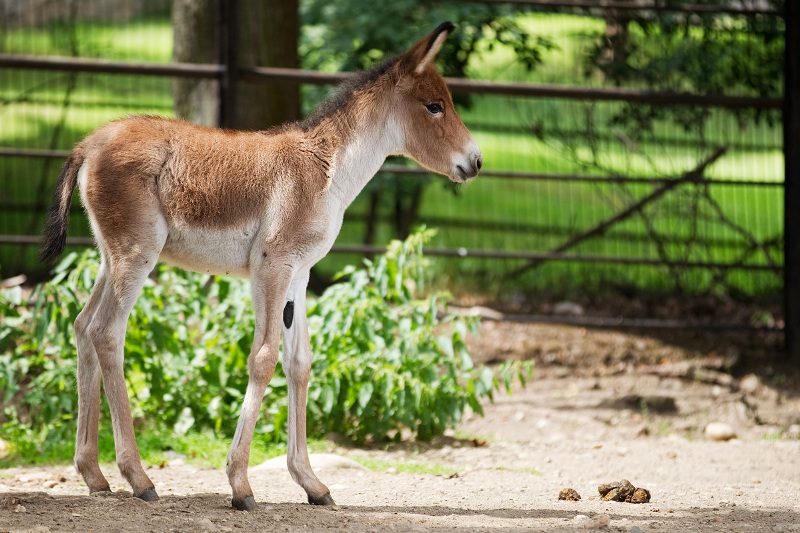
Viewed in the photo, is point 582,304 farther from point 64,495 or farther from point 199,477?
point 64,495

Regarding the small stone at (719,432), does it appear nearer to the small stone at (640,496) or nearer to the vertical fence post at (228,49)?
the small stone at (640,496)

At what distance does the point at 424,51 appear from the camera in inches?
190

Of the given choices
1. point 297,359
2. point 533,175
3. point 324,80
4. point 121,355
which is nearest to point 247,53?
point 324,80

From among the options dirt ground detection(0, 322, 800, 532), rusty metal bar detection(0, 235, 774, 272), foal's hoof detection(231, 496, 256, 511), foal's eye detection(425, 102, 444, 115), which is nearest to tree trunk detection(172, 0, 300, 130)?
rusty metal bar detection(0, 235, 774, 272)

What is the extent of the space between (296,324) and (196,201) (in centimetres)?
76

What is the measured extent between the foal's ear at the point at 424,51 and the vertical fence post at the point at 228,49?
323cm

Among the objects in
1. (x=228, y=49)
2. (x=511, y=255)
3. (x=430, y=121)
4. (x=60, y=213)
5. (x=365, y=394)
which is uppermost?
(x=228, y=49)

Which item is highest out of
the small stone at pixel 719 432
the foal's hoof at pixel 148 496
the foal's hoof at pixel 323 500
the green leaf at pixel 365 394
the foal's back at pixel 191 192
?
the foal's back at pixel 191 192

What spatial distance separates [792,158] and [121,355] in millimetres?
5741

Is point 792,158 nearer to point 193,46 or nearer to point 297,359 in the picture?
point 297,359

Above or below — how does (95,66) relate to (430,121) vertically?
above

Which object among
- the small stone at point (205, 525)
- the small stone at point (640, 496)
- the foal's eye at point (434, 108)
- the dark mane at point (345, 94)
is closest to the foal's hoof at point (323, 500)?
the small stone at point (205, 525)

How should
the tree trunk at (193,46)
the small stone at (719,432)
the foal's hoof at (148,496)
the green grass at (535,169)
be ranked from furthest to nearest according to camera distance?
the green grass at (535,169) → the tree trunk at (193,46) → the small stone at (719,432) → the foal's hoof at (148,496)

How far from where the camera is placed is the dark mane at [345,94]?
16.3 feet
